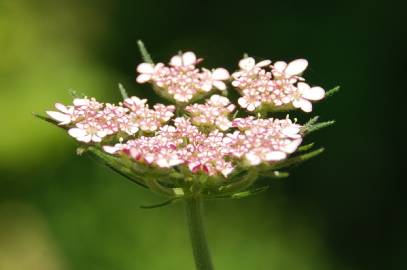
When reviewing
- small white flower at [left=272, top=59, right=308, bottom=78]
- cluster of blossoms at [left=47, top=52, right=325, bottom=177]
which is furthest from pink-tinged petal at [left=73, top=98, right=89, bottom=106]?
small white flower at [left=272, top=59, right=308, bottom=78]

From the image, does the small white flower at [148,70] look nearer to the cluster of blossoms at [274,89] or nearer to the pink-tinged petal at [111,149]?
the cluster of blossoms at [274,89]

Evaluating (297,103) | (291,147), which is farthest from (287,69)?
(291,147)

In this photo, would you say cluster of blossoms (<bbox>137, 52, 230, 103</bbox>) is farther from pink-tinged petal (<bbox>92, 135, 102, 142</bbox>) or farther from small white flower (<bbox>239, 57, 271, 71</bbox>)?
pink-tinged petal (<bbox>92, 135, 102, 142</bbox>)

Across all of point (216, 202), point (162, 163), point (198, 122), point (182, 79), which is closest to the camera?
point (162, 163)

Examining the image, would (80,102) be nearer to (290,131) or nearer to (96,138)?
(96,138)

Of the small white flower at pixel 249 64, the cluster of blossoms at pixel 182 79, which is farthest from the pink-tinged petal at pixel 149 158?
the small white flower at pixel 249 64
